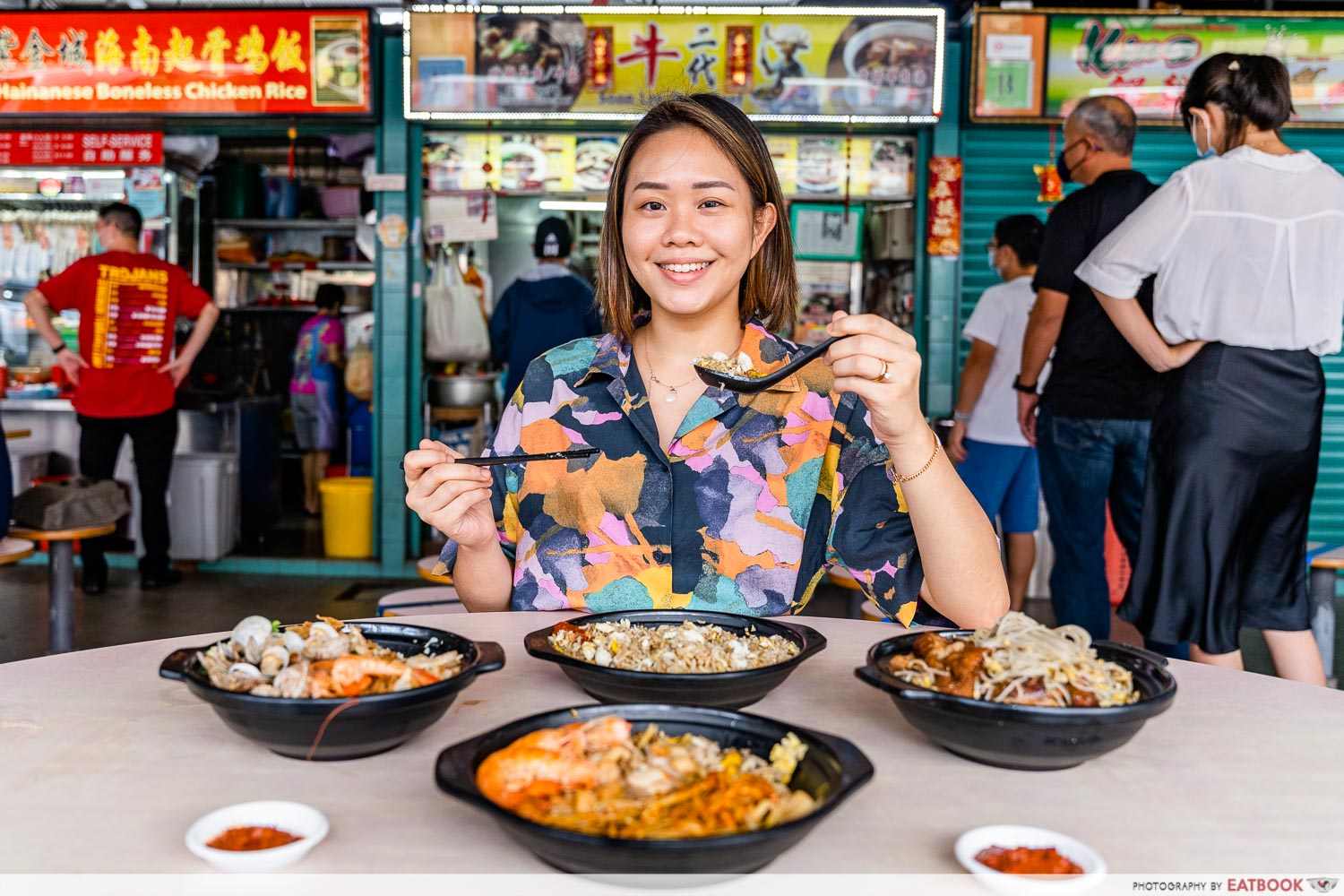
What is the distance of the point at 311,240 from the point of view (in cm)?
934

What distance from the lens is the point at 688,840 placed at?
Result: 2.57ft

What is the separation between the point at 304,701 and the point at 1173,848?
2.58 feet

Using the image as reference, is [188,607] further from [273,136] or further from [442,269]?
[273,136]

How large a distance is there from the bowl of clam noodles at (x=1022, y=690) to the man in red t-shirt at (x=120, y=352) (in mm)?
5161

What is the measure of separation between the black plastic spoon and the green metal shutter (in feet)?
15.0

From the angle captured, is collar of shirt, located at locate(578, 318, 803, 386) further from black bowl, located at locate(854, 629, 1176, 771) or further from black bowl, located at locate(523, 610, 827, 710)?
black bowl, located at locate(854, 629, 1176, 771)

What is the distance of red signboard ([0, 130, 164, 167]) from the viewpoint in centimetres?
638

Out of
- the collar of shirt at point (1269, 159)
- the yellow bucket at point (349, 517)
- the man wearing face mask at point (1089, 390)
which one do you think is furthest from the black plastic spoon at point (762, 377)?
the yellow bucket at point (349, 517)

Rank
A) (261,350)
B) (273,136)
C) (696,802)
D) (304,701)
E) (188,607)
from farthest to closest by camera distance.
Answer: (261,350) < (273,136) < (188,607) < (304,701) < (696,802)

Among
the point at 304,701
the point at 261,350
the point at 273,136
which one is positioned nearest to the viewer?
the point at 304,701

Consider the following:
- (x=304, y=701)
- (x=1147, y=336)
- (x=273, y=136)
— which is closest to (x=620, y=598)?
(x=304, y=701)

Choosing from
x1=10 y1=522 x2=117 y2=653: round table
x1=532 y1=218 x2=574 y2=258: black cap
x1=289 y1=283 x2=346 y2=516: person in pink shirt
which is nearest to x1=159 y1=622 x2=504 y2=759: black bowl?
x1=10 y1=522 x2=117 y2=653: round table

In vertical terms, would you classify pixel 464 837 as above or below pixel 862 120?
below

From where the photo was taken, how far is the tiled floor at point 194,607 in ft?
15.4
